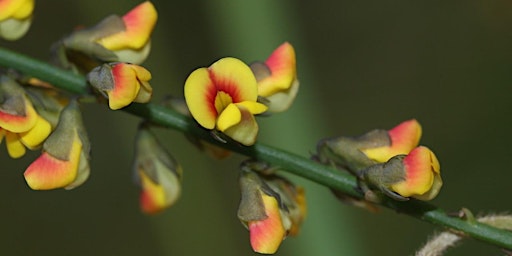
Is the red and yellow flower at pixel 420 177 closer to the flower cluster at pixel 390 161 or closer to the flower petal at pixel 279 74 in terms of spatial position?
the flower cluster at pixel 390 161

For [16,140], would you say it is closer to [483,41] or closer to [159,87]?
[159,87]

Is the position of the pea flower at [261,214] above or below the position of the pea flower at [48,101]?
above

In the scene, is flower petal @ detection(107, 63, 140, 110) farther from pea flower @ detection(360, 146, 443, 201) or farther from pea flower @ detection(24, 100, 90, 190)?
pea flower @ detection(360, 146, 443, 201)

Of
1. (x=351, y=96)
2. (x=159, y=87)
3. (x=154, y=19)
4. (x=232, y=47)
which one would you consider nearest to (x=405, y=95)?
(x=351, y=96)

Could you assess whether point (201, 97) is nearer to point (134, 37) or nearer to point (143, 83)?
point (143, 83)

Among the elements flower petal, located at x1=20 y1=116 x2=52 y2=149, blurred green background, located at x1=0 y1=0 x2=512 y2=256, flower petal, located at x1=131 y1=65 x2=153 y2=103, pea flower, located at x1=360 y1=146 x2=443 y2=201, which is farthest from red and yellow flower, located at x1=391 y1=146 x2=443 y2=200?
blurred green background, located at x1=0 y1=0 x2=512 y2=256

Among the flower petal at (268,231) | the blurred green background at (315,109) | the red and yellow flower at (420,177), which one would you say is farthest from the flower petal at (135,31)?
the blurred green background at (315,109)

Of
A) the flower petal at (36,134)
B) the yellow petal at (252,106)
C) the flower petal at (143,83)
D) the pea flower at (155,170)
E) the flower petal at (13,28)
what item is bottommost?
the flower petal at (36,134)

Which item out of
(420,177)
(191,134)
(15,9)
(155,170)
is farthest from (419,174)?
(15,9)
